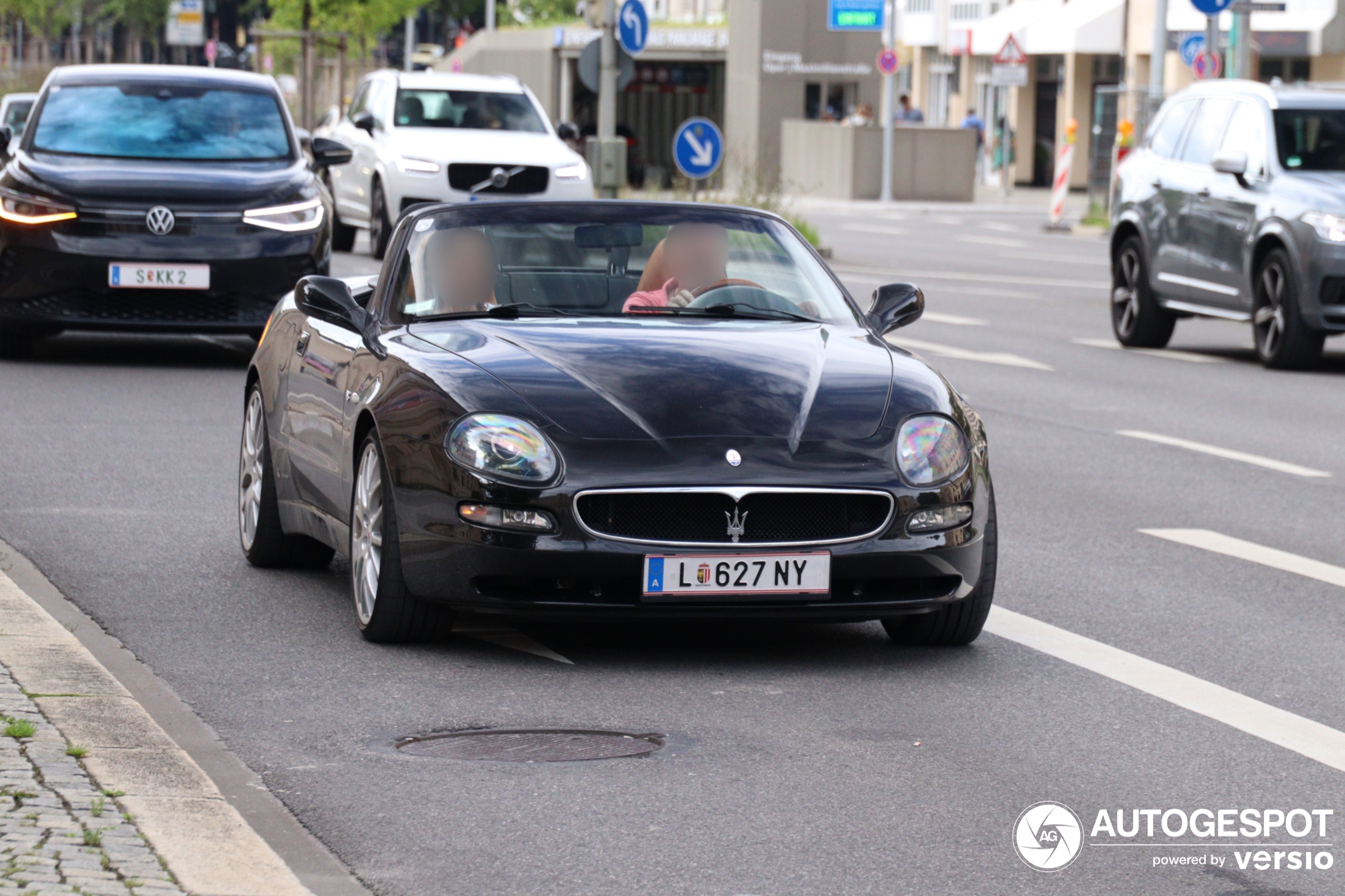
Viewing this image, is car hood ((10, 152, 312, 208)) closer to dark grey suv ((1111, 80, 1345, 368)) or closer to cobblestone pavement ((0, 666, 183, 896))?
dark grey suv ((1111, 80, 1345, 368))

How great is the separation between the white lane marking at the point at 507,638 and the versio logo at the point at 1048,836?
6.30ft

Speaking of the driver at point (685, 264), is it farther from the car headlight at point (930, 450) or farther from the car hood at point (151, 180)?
the car hood at point (151, 180)

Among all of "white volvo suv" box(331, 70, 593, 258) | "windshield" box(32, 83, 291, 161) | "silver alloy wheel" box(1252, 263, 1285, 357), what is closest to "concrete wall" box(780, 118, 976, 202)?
"white volvo suv" box(331, 70, 593, 258)

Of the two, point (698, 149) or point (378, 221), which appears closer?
point (378, 221)

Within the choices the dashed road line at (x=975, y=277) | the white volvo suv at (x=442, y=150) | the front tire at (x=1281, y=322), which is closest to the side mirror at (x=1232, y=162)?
the front tire at (x=1281, y=322)

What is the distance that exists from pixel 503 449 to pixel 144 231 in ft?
28.0

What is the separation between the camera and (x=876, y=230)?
39.6 m

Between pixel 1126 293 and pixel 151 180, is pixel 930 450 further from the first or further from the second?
pixel 1126 293

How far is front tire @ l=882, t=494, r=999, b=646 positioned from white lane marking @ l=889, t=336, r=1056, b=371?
1003 centimetres

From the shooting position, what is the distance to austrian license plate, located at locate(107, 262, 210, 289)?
47.5 ft

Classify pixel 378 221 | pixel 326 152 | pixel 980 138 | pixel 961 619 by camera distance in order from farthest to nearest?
pixel 980 138
pixel 378 221
pixel 326 152
pixel 961 619

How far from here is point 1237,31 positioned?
110 ft

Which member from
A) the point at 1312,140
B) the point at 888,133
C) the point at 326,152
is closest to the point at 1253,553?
the point at 326,152

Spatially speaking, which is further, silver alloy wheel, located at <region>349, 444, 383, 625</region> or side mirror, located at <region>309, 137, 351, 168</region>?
side mirror, located at <region>309, 137, 351, 168</region>
